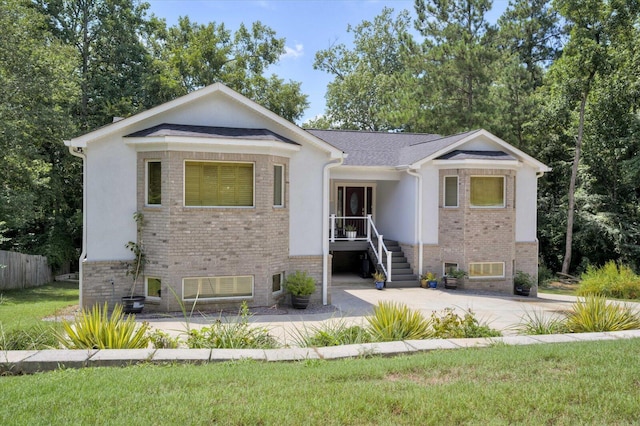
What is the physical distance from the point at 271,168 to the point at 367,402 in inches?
364

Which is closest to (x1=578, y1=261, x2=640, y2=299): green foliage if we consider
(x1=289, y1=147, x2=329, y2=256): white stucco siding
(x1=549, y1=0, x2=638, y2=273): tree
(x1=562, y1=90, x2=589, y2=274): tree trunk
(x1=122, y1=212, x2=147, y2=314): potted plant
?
(x1=562, y1=90, x2=589, y2=274): tree trunk

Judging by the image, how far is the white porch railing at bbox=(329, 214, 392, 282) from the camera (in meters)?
18.1

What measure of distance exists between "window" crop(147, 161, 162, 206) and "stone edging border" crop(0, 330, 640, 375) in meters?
6.83

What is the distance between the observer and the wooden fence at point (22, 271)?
18.3 m

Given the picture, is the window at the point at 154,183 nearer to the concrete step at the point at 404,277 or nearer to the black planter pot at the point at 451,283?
the concrete step at the point at 404,277

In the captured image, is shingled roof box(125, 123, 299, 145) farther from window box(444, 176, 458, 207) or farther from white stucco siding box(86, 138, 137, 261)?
window box(444, 176, 458, 207)

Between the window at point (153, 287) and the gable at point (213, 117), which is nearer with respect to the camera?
the window at point (153, 287)

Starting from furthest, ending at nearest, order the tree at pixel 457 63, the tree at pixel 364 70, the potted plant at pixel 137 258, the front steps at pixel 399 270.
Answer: the tree at pixel 364 70
the tree at pixel 457 63
the front steps at pixel 399 270
the potted plant at pixel 137 258

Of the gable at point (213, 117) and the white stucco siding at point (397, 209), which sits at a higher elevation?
the gable at point (213, 117)

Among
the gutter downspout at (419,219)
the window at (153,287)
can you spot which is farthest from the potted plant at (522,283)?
the window at (153,287)

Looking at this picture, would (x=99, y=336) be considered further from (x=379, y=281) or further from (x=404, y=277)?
(x=404, y=277)

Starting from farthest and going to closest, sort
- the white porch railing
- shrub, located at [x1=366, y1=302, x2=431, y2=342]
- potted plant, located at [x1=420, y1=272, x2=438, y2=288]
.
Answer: the white porch railing, potted plant, located at [x1=420, y1=272, x2=438, y2=288], shrub, located at [x1=366, y1=302, x2=431, y2=342]

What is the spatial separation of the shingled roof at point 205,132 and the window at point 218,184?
76 cm

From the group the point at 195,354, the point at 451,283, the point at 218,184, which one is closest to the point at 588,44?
the point at 451,283
